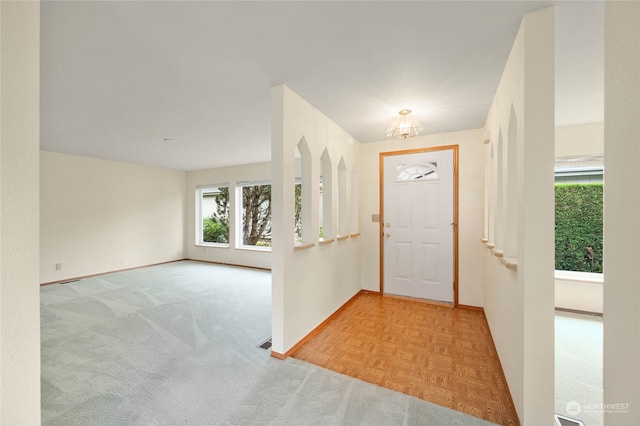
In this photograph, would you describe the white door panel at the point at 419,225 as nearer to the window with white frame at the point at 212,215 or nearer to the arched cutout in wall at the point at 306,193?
the arched cutout in wall at the point at 306,193

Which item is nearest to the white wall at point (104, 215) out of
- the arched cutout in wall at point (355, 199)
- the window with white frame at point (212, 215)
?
the window with white frame at point (212, 215)

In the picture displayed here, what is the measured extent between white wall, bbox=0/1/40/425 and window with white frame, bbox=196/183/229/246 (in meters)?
5.77

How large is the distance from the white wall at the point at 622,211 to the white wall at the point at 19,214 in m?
1.62

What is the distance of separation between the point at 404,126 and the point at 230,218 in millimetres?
4714

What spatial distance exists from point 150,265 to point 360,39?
6425 mm

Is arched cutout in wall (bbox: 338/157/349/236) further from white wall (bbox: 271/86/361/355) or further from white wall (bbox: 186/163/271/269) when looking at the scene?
white wall (bbox: 186/163/271/269)

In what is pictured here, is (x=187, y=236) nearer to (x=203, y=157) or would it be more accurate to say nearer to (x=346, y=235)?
(x=203, y=157)

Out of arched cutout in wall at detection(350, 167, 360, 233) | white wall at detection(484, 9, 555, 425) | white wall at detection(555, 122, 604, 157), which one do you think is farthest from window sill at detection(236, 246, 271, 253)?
white wall at detection(555, 122, 604, 157)

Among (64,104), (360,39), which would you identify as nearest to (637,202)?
(360,39)

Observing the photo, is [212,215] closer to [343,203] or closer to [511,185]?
[343,203]

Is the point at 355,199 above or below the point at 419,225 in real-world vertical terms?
above

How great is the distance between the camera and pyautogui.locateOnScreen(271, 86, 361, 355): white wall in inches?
87.1

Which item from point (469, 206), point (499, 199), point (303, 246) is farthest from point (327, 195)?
point (469, 206)

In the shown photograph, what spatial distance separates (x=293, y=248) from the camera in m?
2.37
